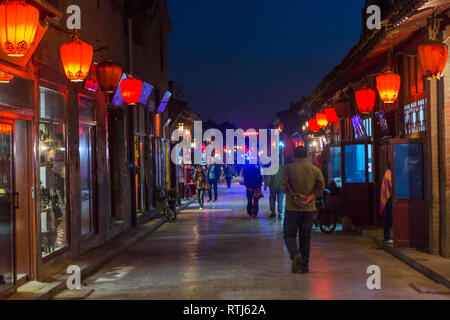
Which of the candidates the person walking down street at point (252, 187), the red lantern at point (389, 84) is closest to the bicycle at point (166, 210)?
the person walking down street at point (252, 187)

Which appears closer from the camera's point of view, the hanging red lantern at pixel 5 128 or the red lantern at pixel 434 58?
the hanging red lantern at pixel 5 128

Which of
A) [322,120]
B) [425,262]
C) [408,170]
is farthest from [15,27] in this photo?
[322,120]

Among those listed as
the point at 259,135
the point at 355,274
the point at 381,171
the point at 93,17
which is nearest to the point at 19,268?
the point at 355,274

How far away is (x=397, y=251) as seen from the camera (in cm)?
1164

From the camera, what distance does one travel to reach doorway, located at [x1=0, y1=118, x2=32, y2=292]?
830 centimetres

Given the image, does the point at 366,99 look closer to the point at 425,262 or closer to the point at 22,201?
the point at 425,262

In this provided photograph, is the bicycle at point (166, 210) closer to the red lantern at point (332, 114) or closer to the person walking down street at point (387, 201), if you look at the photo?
the red lantern at point (332, 114)

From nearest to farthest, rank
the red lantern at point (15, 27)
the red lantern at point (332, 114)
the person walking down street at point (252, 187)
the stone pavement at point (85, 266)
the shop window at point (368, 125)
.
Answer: the red lantern at point (15, 27) < the stone pavement at point (85, 266) < the shop window at point (368, 125) < the person walking down street at point (252, 187) < the red lantern at point (332, 114)

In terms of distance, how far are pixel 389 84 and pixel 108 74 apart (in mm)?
6034

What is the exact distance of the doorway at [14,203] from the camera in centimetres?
830

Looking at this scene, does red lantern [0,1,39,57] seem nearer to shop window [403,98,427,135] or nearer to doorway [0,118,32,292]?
doorway [0,118,32,292]

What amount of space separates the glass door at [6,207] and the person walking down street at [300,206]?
445 centimetres

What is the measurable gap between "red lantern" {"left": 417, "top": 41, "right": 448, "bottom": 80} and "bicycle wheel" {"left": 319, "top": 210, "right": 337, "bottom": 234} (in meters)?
6.33

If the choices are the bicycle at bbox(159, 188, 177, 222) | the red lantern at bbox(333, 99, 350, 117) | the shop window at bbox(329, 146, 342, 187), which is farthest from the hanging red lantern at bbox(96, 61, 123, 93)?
the red lantern at bbox(333, 99, 350, 117)
